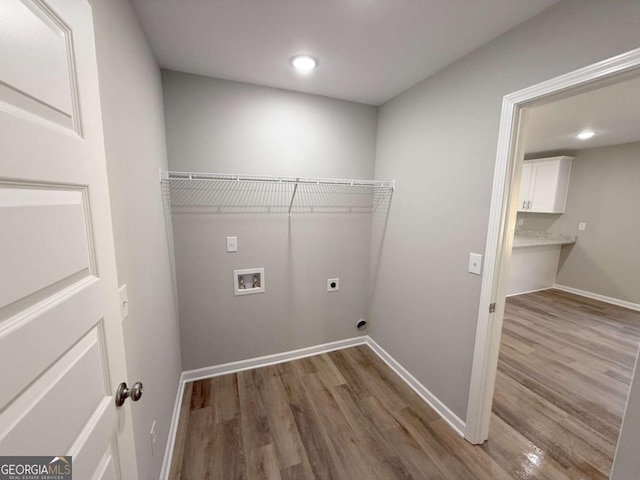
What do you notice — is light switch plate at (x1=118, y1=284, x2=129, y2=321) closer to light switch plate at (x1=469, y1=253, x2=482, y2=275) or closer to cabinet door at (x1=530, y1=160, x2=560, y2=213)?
light switch plate at (x1=469, y1=253, x2=482, y2=275)

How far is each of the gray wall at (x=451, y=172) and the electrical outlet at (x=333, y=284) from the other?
42 centimetres

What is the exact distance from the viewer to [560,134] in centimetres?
337

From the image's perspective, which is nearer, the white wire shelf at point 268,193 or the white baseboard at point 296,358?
the white baseboard at point 296,358

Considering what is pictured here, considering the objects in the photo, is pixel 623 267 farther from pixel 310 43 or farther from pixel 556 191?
pixel 310 43

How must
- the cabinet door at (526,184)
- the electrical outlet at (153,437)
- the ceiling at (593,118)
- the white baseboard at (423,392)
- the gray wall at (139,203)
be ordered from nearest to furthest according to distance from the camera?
the gray wall at (139,203) < the electrical outlet at (153,437) < the white baseboard at (423,392) < the ceiling at (593,118) < the cabinet door at (526,184)

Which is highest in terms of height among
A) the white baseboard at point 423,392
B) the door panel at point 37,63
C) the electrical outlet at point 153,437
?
the door panel at point 37,63

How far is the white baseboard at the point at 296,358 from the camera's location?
5.52ft

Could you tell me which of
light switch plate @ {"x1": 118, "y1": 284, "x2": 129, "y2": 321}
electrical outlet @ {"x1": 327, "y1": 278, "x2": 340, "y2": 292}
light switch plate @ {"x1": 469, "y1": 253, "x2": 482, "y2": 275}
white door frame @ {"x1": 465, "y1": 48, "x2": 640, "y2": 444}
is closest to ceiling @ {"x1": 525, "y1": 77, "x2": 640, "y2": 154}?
white door frame @ {"x1": 465, "y1": 48, "x2": 640, "y2": 444}

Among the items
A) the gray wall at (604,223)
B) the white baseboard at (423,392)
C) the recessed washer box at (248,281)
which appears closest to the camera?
the white baseboard at (423,392)

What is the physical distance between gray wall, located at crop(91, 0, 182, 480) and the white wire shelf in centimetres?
30

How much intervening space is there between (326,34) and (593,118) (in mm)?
3110

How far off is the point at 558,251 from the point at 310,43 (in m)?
5.54

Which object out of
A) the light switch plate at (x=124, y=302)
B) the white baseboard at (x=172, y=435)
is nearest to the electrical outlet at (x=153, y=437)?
the white baseboard at (x=172, y=435)

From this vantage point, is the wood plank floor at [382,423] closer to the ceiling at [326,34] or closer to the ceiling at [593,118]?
the ceiling at [593,118]
